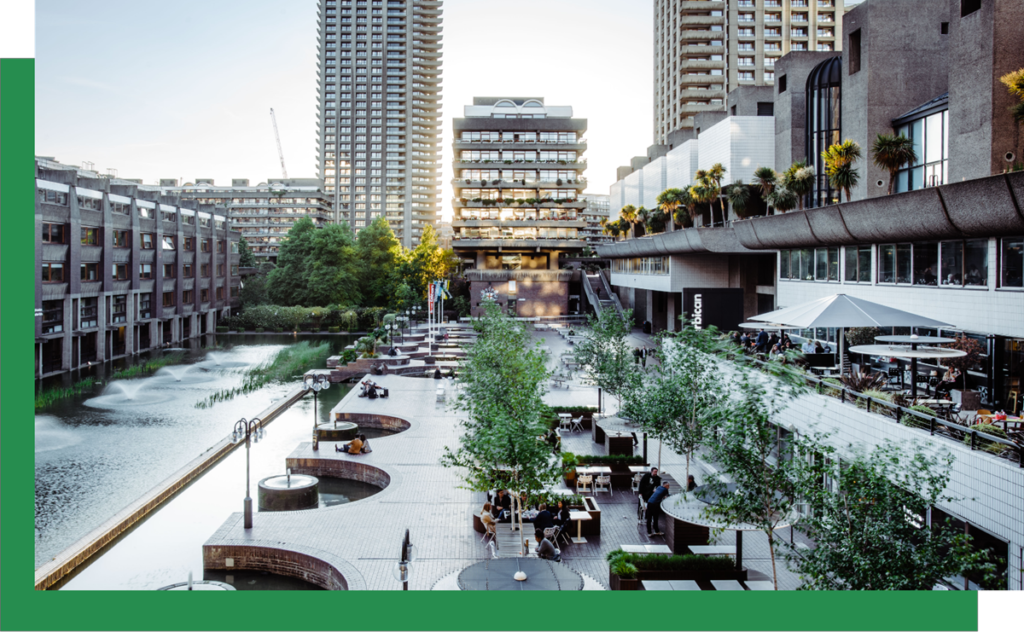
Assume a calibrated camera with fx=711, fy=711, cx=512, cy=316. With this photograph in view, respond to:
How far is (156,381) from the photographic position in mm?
46344

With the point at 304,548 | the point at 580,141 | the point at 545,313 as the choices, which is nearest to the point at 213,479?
the point at 304,548

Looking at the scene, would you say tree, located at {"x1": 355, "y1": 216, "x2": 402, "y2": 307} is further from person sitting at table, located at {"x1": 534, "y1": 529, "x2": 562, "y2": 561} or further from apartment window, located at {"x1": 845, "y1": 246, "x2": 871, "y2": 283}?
person sitting at table, located at {"x1": 534, "y1": 529, "x2": 562, "y2": 561}

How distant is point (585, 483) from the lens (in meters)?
21.2

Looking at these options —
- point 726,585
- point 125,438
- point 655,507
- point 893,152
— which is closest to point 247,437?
point 655,507

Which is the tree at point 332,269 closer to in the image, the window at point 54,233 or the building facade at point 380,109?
the window at point 54,233

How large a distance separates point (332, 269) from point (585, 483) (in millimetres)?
68879

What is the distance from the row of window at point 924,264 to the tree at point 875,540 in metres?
11.3

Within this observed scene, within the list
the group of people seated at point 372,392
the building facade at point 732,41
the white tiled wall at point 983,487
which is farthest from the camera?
the building facade at point 732,41

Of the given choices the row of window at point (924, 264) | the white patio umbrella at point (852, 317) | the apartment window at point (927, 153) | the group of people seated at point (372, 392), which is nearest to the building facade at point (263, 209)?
the group of people seated at point (372, 392)

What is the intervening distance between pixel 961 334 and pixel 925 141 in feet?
35.9

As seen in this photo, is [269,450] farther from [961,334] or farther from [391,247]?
[391,247]

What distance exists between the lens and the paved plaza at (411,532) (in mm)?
15445

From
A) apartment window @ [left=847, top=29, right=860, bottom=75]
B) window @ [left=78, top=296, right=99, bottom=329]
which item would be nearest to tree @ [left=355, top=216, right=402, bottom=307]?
window @ [left=78, top=296, right=99, bottom=329]

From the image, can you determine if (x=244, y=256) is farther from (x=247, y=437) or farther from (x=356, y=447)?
(x=247, y=437)
